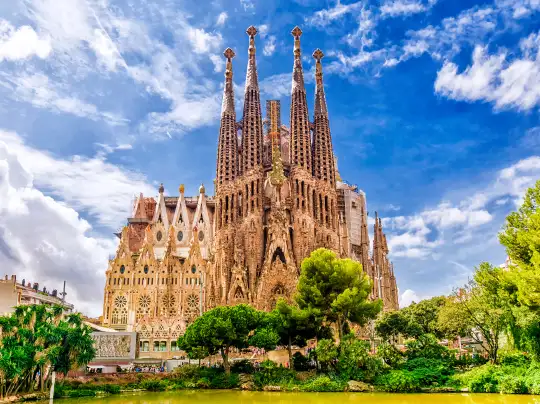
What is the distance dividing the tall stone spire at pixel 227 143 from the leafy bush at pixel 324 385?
33.3 m

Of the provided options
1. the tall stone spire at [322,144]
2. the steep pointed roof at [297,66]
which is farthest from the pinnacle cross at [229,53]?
the tall stone spire at [322,144]

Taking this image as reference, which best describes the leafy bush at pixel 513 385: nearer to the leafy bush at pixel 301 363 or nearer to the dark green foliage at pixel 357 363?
the dark green foliage at pixel 357 363

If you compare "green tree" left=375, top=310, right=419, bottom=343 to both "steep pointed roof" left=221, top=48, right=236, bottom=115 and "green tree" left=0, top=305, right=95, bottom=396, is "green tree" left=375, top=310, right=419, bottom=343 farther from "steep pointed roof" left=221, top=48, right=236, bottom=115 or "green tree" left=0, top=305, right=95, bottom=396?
"steep pointed roof" left=221, top=48, right=236, bottom=115

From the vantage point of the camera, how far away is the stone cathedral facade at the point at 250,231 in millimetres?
53844

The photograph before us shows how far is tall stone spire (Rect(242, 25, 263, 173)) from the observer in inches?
2325

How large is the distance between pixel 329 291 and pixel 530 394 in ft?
46.4

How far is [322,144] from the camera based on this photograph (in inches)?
2414

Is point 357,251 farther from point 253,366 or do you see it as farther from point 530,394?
point 530,394

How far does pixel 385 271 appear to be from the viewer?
68.3 metres

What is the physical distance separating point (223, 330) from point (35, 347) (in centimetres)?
1077

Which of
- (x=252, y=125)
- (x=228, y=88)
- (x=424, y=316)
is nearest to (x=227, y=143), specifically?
(x=252, y=125)

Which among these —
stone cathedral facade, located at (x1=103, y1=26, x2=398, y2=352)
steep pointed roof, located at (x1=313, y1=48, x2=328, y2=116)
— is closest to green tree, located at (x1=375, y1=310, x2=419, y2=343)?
stone cathedral facade, located at (x1=103, y1=26, x2=398, y2=352)

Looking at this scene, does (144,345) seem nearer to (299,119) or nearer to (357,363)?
(357,363)

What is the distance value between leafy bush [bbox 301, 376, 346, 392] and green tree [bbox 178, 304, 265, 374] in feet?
17.2
